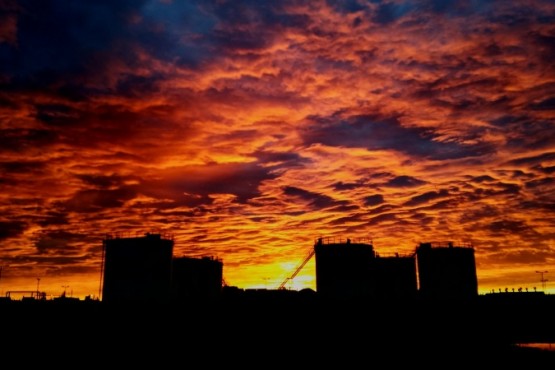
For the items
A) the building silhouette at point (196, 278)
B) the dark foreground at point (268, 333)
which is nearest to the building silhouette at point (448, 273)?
the dark foreground at point (268, 333)

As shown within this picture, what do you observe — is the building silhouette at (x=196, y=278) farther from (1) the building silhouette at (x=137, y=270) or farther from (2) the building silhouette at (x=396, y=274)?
(2) the building silhouette at (x=396, y=274)

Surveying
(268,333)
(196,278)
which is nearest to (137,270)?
(268,333)

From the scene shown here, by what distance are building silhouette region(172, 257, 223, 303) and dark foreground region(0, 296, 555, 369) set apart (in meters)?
13.6

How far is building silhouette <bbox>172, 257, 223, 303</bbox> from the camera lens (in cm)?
7869

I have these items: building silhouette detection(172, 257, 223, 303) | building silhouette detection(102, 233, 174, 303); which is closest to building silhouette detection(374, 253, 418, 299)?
building silhouette detection(172, 257, 223, 303)

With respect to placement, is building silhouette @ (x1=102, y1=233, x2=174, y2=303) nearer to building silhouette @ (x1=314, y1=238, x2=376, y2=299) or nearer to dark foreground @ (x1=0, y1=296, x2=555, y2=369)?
dark foreground @ (x1=0, y1=296, x2=555, y2=369)

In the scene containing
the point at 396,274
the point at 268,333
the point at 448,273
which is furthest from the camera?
the point at 396,274

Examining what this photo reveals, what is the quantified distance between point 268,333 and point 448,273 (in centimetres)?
3120

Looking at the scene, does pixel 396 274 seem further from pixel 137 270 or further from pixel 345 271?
pixel 137 270

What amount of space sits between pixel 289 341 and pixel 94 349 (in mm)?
20115

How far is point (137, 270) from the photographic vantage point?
2420 inches

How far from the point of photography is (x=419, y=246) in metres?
78.3

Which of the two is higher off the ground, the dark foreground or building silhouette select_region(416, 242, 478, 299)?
building silhouette select_region(416, 242, 478, 299)

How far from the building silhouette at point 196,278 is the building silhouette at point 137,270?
50.4ft
